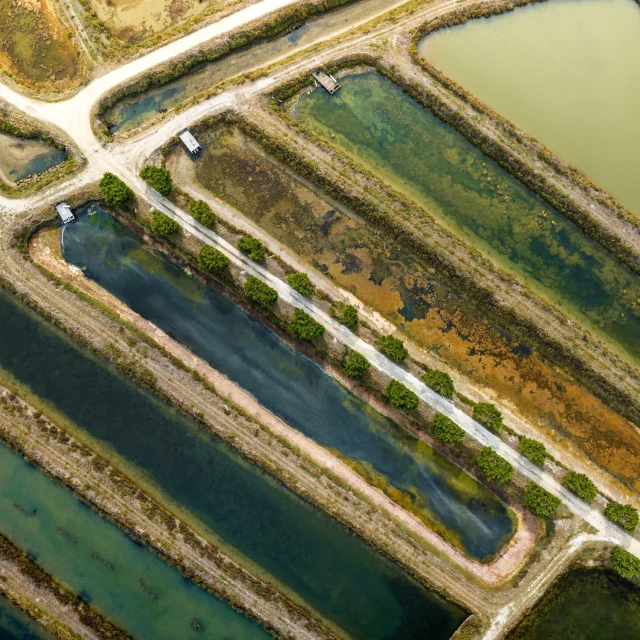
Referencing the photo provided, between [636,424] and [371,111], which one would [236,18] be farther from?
[636,424]

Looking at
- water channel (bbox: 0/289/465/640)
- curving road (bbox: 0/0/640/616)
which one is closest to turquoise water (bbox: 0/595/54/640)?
water channel (bbox: 0/289/465/640)

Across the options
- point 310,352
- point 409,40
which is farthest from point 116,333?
point 409,40

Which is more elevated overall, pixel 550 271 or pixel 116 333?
pixel 550 271

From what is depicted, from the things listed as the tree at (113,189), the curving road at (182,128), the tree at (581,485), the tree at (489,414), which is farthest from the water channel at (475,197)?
the tree at (113,189)

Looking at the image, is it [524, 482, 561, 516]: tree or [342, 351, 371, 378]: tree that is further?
[342, 351, 371, 378]: tree

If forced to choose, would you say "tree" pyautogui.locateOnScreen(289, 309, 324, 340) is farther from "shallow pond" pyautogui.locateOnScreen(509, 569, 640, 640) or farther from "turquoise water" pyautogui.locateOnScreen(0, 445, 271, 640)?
"shallow pond" pyautogui.locateOnScreen(509, 569, 640, 640)

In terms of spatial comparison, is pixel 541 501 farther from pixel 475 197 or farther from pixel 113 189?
pixel 113 189

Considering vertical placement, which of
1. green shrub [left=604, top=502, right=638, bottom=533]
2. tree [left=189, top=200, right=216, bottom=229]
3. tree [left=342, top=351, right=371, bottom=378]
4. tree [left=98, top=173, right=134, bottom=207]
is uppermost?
green shrub [left=604, top=502, right=638, bottom=533]

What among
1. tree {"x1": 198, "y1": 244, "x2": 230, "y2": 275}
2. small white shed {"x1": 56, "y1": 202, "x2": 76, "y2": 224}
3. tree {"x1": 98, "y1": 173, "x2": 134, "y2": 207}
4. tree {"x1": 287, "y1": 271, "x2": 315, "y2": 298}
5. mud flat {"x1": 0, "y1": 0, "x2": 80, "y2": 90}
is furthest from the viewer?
mud flat {"x1": 0, "y1": 0, "x2": 80, "y2": 90}
